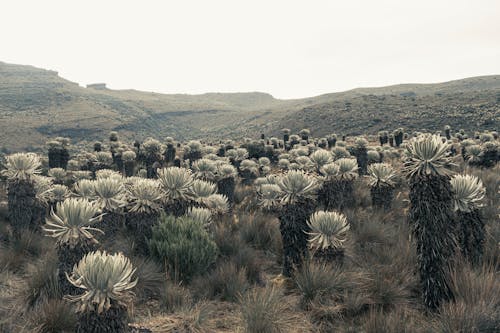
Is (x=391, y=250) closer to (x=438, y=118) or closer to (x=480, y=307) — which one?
(x=480, y=307)

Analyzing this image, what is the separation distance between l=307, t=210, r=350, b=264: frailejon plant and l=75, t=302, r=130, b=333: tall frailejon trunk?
4.20m

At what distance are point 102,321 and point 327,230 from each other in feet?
15.9

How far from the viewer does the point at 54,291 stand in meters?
6.38

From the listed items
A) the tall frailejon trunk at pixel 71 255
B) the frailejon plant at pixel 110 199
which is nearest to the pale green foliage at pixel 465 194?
the tall frailejon trunk at pixel 71 255

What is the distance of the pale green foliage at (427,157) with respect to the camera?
6043 mm

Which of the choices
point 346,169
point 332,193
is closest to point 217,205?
point 332,193

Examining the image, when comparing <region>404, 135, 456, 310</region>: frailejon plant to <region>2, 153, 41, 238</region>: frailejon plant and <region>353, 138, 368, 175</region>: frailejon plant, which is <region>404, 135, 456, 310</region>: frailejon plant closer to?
<region>2, 153, 41, 238</region>: frailejon plant

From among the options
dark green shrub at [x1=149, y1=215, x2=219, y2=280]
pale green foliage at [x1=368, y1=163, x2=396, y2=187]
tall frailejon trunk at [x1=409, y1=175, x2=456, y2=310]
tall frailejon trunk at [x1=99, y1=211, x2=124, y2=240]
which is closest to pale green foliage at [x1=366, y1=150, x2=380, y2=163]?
pale green foliage at [x1=368, y1=163, x2=396, y2=187]

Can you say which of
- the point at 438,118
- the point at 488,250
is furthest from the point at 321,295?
the point at 438,118

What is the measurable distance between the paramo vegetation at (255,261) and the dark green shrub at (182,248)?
0.03m

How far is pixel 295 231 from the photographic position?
26.0 feet

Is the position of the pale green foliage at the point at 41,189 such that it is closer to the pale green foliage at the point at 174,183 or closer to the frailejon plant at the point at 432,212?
the pale green foliage at the point at 174,183

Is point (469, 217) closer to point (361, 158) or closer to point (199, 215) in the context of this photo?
point (199, 215)

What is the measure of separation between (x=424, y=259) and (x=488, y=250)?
2801 mm
